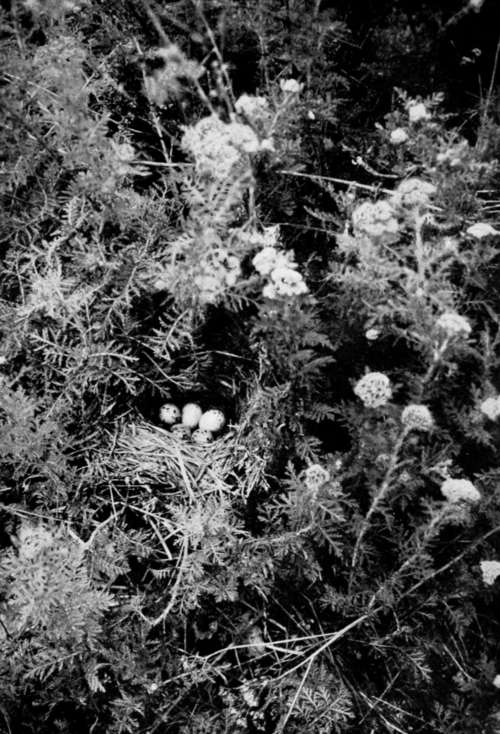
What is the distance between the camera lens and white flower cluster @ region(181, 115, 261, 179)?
6.88ft

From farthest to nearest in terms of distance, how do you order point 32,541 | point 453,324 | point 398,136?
point 398,136 < point 32,541 < point 453,324

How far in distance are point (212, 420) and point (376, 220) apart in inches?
36.1

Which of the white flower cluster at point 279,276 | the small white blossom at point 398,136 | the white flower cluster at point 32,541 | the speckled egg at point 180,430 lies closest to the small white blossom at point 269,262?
the white flower cluster at point 279,276

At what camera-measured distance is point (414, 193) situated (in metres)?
2.04

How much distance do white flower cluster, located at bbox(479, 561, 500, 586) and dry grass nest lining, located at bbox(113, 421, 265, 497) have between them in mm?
775

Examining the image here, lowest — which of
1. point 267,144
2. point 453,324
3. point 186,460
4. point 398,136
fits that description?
point 186,460

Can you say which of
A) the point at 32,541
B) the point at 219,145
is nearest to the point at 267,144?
the point at 219,145

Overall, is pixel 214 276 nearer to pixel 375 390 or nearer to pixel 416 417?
pixel 375 390

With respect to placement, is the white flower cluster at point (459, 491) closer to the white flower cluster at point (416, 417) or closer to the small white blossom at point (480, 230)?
the white flower cluster at point (416, 417)

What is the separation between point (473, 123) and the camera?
2594mm

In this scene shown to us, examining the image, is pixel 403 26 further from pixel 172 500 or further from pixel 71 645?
pixel 71 645

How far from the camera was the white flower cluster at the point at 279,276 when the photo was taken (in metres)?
1.94

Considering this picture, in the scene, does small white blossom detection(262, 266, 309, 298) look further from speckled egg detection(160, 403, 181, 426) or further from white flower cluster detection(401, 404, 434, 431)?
speckled egg detection(160, 403, 181, 426)

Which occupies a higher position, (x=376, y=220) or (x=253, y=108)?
(x=253, y=108)
